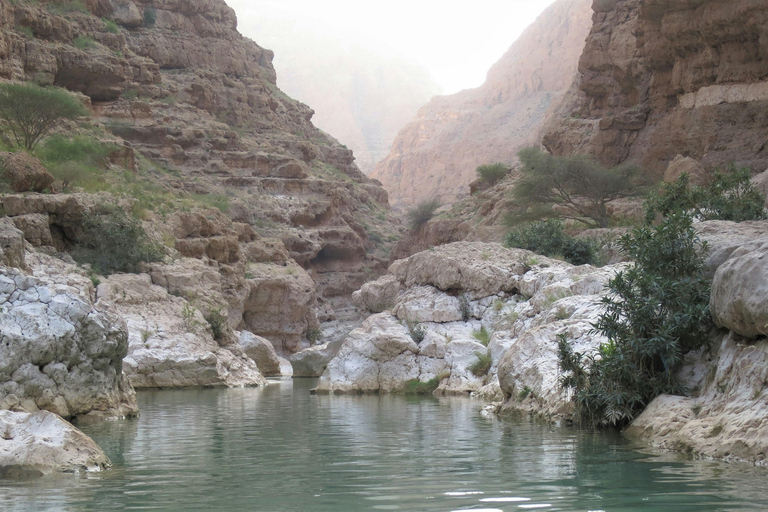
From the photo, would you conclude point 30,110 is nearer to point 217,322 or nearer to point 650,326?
point 217,322

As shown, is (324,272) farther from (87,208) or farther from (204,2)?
(87,208)

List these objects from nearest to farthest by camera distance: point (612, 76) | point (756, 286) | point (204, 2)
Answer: point (756, 286), point (612, 76), point (204, 2)

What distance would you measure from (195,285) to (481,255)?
12220mm

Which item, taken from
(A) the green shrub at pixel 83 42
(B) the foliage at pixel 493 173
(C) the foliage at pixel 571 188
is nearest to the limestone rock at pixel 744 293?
(C) the foliage at pixel 571 188

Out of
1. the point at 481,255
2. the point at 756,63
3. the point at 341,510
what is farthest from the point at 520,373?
the point at 756,63

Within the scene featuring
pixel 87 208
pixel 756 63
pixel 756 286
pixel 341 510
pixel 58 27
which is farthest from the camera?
pixel 58 27

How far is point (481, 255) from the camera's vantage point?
24.5m

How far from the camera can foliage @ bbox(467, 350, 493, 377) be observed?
20234 mm

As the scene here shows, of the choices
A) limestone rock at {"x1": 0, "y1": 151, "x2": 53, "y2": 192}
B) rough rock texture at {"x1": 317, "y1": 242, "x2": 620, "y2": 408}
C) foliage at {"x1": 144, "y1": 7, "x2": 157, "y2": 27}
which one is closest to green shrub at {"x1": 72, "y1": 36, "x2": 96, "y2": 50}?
foliage at {"x1": 144, "y1": 7, "x2": 157, "y2": 27}

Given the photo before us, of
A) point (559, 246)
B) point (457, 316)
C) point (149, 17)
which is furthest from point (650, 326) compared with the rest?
point (149, 17)

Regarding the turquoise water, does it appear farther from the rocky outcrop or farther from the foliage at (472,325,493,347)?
the foliage at (472,325,493,347)

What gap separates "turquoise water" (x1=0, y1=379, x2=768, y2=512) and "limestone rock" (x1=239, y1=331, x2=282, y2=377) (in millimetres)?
21263

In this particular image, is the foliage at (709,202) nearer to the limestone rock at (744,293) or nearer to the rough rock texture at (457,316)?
the rough rock texture at (457,316)

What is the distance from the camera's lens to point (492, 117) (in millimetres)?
117938
